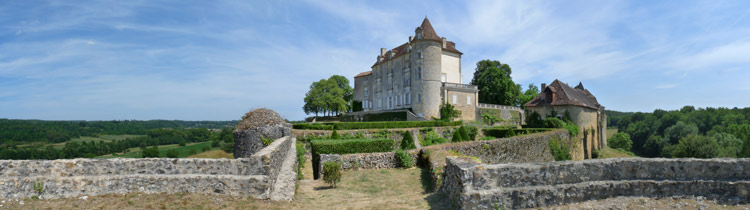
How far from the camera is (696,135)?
5312cm

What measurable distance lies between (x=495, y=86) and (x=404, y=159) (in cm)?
4049

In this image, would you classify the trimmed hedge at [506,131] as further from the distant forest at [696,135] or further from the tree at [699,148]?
the distant forest at [696,135]

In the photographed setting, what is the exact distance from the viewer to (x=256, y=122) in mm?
15781

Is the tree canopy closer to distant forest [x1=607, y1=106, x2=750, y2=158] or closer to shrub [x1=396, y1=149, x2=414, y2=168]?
shrub [x1=396, y1=149, x2=414, y2=168]

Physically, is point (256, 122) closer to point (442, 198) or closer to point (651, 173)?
point (442, 198)

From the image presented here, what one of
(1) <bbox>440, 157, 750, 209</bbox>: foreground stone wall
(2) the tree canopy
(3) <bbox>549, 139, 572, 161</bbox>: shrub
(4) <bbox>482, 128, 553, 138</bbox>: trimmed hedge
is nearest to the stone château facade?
(2) the tree canopy

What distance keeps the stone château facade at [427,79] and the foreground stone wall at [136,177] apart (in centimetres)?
3461

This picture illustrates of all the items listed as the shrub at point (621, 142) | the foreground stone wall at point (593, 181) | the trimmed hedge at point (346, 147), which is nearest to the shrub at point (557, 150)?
the trimmed hedge at point (346, 147)

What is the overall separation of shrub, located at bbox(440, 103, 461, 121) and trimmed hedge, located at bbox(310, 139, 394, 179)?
2538 cm

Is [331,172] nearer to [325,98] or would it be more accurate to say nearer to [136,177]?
[136,177]

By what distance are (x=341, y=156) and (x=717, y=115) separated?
88.9 m

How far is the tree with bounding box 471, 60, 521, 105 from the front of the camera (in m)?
50.8

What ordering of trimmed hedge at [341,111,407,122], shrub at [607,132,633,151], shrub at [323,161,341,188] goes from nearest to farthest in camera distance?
shrub at [323,161,341,188] → trimmed hedge at [341,111,407,122] → shrub at [607,132,633,151]

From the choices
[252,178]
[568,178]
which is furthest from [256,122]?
[568,178]
